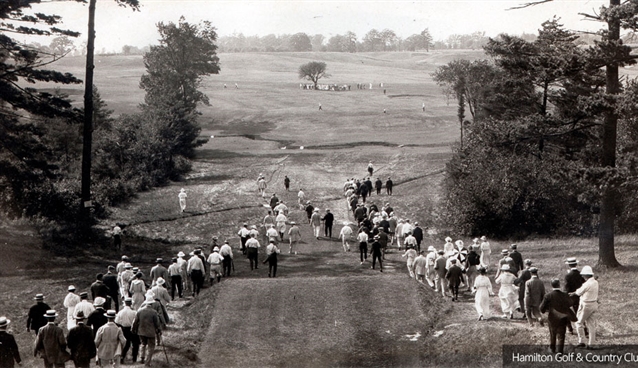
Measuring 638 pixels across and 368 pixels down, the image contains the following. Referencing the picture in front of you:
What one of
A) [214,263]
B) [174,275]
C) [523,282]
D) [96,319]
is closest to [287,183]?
[214,263]

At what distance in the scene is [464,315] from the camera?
Result: 2019cm

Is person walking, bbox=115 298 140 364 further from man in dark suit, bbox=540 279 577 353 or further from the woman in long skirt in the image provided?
man in dark suit, bbox=540 279 577 353

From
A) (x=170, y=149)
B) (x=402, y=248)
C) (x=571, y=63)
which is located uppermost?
(x=571, y=63)

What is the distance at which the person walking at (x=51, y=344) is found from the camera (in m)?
14.5

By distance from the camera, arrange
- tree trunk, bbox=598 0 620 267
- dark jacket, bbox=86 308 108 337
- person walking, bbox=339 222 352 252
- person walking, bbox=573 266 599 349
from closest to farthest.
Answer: person walking, bbox=573 266 599 349 → dark jacket, bbox=86 308 108 337 → tree trunk, bbox=598 0 620 267 → person walking, bbox=339 222 352 252

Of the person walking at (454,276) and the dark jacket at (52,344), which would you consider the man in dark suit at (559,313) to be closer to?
the person walking at (454,276)

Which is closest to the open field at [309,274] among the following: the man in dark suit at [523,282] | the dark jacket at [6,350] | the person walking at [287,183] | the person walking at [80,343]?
the person walking at [287,183]

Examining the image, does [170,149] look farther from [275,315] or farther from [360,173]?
[275,315]

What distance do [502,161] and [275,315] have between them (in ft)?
71.6

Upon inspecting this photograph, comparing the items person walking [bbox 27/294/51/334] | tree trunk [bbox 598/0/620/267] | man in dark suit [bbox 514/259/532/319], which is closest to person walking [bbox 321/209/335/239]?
tree trunk [bbox 598/0/620/267]

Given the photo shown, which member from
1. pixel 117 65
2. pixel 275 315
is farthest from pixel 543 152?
pixel 117 65

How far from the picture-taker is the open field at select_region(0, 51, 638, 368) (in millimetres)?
17656

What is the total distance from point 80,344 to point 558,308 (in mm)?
10501

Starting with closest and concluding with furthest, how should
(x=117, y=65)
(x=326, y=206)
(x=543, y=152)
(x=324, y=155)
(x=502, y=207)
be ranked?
(x=502, y=207) → (x=543, y=152) → (x=326, y=206) → (x=324, y=155) → (x=117, y=65)
